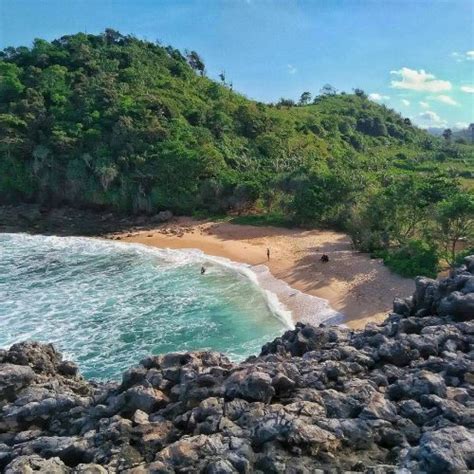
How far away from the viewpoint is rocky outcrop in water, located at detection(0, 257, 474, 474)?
8680 millimetres

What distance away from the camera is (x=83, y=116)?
58.0 metres

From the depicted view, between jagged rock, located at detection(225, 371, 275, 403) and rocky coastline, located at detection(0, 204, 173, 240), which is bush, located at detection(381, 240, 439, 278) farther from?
rocky coastline, located at detection(0, 204, 173, 240)

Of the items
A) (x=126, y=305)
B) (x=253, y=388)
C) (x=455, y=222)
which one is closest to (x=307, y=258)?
(x=455, y=222)

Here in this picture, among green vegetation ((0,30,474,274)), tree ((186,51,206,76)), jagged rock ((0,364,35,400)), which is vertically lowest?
jagged rock ((0,364,35,400))

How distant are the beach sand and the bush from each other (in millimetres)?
630

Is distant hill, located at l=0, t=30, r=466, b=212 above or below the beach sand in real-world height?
above

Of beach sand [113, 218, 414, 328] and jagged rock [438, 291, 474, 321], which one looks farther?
beach sand [113, 218, 414, 328]

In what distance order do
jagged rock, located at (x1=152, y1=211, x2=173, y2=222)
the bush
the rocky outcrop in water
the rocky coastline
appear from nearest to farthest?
the rocky outcrop in water, the bush, the rocky coastline, jagged rock, located at (x1=152, y1=211, x2=173, y2=222)

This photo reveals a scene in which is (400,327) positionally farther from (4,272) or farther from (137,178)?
(137,178)

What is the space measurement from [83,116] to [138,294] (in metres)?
35.5

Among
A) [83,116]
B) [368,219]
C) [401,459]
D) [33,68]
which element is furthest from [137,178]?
[401,459]

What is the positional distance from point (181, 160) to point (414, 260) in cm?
2889

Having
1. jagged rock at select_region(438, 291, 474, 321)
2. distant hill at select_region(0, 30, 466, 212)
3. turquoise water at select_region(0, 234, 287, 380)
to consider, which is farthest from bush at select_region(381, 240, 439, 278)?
distant hill at select_region(0, 30, 466, 212)

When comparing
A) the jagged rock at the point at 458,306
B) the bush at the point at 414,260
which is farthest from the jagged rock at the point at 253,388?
the bush at the point at 414,260
